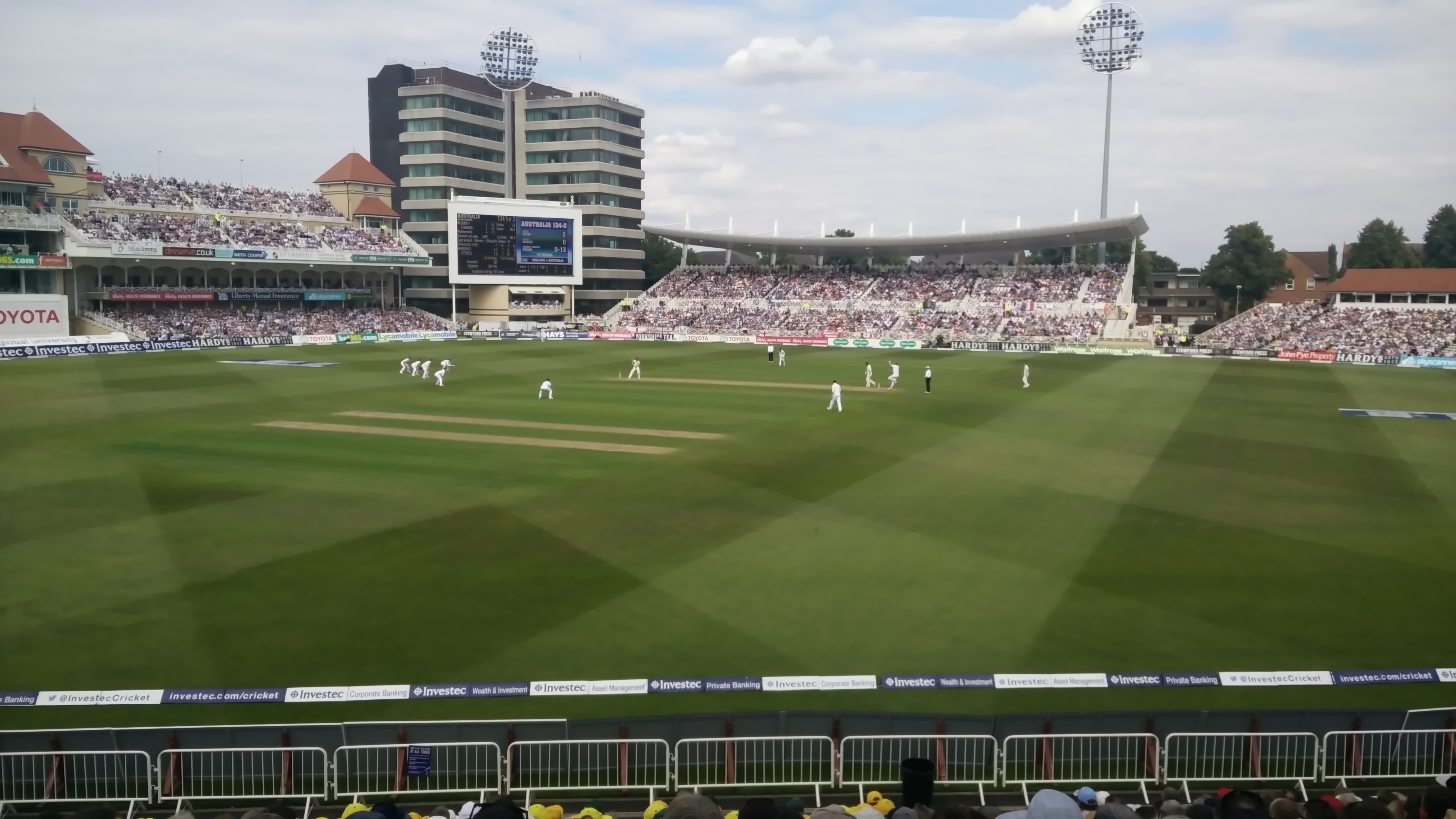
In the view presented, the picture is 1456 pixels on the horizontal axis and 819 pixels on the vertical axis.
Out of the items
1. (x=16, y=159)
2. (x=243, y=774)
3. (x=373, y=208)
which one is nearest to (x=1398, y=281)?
(x=373, y=208)

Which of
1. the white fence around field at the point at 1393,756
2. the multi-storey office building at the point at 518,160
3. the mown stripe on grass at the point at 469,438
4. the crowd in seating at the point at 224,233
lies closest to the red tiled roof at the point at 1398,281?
the multi-storey office building at the point at 518,160

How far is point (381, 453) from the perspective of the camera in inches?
1013

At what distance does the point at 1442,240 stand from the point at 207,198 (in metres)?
115

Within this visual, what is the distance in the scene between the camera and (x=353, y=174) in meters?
89.4

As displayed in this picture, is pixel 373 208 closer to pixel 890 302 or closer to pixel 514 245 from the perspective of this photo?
pixel 514 245

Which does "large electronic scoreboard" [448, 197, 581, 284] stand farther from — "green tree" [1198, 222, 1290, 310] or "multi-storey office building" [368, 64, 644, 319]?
"green tree" [1198, 222, 1290, 310]

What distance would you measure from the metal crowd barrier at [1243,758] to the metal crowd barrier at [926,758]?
168 centimetres

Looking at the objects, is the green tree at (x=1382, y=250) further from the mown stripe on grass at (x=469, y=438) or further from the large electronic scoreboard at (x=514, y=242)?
the mown stripe on grass at (x=469, y=438)

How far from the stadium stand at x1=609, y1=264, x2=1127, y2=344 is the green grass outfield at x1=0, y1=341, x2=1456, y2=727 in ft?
146

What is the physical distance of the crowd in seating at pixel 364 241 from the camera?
8119 cm

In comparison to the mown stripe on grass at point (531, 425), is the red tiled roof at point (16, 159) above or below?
above

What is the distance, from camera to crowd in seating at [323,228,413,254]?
266ft

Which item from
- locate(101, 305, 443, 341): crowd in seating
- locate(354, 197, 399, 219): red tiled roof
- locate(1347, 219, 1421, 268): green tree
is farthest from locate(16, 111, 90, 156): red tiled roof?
locate(1347, 219, 1421, 268): green tree

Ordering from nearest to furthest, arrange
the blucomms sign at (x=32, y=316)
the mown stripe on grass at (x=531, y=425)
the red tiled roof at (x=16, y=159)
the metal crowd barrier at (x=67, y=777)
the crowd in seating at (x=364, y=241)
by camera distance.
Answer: the metal crowd barrier at (x=67, y=777)
the mown stripe on grass at (x=531, y=425)
the blucomms sign at (x=32, y=316)
the red tiled roof at (x=16, y=159)
the crowd in seating at (x=364, y=241)
